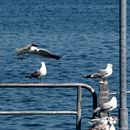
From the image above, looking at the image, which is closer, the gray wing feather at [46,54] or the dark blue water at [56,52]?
the gray wing feather at [46,54]

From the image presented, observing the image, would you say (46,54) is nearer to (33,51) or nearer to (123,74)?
(33,51)

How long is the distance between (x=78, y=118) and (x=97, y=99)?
40 cm

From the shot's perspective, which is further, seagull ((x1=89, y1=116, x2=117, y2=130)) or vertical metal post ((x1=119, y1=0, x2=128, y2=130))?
seagull ((x1=89, y1=116, x2=117, y2=130))

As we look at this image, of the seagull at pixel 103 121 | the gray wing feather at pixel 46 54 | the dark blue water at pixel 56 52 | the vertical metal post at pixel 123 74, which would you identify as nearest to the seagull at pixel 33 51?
the gray wing feather at pixel 46 54

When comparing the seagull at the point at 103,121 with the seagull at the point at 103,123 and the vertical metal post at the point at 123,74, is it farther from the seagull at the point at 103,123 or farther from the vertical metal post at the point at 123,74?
the vertical metal post at the point at 123,74

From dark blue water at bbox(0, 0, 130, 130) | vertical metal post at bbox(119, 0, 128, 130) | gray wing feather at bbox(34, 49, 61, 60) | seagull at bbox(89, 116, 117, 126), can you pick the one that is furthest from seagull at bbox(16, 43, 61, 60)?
dark blue water at bbox(0, 0, 130, 130)

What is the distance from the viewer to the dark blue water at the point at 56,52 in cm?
2437

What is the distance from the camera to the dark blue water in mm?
24367

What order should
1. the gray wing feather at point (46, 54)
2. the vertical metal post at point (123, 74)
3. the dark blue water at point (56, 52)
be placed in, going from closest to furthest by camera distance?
the vertical metal post at point (123, 74), the gray wing feather at point (46, 54), the dark blue water at point (56, 52)

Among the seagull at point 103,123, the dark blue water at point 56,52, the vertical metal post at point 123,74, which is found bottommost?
the seagull at point 103,123

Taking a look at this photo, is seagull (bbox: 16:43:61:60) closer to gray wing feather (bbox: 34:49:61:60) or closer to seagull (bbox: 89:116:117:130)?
gray wing feather (bbox: 34:49:61:60)

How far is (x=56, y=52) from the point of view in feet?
136

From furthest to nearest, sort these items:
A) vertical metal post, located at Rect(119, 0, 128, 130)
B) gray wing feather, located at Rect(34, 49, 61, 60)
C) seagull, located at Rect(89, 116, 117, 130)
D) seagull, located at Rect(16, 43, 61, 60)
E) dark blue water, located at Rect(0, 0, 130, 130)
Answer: dark blue water, located at Rect(0, 0, 130, 130)
seagull, located at Rect(16, 43, 61, 60)
gray wing feather, located at Rect(34, 49, 61, 60)
seagull, located at Rect(89, 116, 117, 130)
vertical metal post, located at Rect(119, 0, 128, 130)

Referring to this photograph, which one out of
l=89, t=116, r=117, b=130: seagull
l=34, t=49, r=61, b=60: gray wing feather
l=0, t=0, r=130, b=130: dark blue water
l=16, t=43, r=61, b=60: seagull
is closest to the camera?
l=89, t=116, r=117, b=130: seagull
